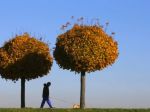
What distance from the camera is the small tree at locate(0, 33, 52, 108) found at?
53.3 meters

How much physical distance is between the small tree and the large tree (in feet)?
17.5

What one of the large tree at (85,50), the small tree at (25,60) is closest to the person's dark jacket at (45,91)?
the large tree at (85,50)

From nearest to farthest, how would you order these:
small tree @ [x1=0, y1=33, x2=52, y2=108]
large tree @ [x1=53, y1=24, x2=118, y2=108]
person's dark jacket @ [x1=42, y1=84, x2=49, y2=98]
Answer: person's dark jacket @ [x1=42, y1=84, x2=49, y2=98] < large tree @ [x1=53, y1=24, x2=118, y2=108] < small tree @ [x1=0, y1=33, x2=52, y2=108]

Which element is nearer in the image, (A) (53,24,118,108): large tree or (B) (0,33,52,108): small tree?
(A) (53,24,118,108): large tree

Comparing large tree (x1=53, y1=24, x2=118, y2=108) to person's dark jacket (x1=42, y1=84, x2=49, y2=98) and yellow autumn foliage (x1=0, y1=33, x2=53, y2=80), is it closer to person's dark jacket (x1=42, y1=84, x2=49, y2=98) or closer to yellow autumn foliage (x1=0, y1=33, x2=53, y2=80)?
person's dark jacket (x1=42, y1=84, x2=49, y2=98)

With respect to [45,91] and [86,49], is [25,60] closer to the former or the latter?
[45,91]

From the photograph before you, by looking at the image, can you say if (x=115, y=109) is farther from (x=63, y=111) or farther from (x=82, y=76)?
(x=82, y=76)

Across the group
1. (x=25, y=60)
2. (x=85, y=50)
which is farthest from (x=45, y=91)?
A: (x=25, y=60)

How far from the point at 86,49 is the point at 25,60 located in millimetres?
9010

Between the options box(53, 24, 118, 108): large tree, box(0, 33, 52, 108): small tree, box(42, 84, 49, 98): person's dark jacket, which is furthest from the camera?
box(0, 33, 52, 108): small tree

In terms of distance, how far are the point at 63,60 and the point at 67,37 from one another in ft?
6.67

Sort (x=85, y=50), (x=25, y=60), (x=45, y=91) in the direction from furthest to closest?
(x=25, y=60)
(x=85, y=50)
(x=45, y=91)

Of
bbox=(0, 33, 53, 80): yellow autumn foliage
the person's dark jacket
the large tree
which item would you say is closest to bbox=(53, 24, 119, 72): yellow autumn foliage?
the large tree

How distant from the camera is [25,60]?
5331 cm
